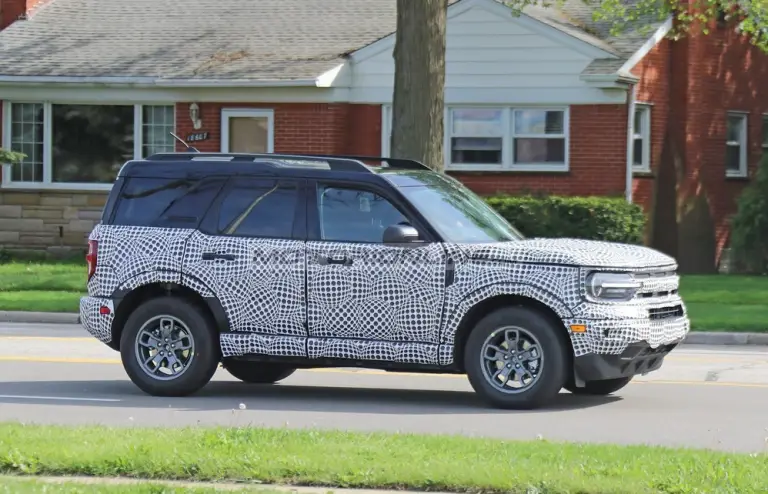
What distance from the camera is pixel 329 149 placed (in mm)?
27266

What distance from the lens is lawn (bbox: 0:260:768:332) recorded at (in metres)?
18.8

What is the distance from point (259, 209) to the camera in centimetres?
1196

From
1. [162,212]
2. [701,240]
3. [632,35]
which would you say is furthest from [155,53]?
[162,212]

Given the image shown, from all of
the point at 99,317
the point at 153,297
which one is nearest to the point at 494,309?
the point at 153,297

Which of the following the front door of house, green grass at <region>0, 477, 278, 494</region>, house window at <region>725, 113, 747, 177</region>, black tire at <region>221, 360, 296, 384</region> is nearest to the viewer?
green grass at <region>0, 477, 278, 494</region>

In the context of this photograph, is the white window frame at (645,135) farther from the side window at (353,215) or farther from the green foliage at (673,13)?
the side window at (353,215)

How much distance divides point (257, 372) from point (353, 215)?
2.11 metres

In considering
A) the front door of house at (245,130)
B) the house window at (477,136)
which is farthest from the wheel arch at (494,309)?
the front door of house at (245,130)

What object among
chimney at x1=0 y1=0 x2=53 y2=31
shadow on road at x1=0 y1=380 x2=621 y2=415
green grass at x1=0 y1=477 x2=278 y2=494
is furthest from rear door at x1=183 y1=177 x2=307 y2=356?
chimney at x1=0 y1=0 x2=53 y2=31

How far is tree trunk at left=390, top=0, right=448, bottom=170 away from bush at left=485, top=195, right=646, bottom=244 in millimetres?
5444

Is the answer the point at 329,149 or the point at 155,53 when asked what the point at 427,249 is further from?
the point at 155,53

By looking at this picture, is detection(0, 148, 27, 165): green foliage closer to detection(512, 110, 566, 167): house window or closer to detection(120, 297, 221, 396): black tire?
detection(512, 110, 566, 167): house window

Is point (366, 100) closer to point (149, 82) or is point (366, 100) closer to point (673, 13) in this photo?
point (149, 82)

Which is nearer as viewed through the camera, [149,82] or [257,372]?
[257,372]
